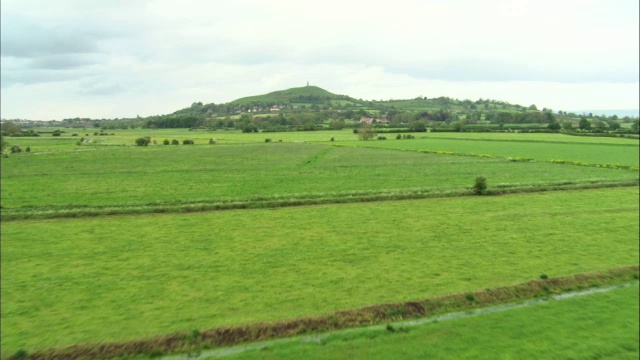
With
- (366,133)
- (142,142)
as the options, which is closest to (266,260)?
(142,142)

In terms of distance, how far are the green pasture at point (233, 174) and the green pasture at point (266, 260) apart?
26.0 feet

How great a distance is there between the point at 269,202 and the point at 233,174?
18572 millimetres

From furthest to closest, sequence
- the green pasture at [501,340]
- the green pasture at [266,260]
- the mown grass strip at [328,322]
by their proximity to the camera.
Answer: the green pasture at [266,260] < the mown grass strip at [328,322] < the green pasture at [501,340]

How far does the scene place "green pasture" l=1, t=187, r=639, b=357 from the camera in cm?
1552

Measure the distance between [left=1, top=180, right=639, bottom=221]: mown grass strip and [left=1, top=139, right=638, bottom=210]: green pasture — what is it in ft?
5.10

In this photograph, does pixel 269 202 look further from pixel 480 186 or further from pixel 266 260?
pixel 480 186

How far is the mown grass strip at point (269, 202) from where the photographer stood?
31359mm

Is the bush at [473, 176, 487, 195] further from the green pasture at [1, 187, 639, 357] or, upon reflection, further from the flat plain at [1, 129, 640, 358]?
the green pasture at [1, 187, 639, 357]

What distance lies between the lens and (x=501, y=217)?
98.3 ft

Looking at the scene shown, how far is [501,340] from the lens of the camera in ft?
43.7

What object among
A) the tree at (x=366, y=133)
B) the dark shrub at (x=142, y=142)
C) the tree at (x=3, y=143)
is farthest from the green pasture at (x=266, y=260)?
the tree at (x=366, y=133)

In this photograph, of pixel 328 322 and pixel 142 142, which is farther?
pixel 142 142

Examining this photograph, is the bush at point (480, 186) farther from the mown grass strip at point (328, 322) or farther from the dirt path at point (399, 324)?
the dirt path at point (399, 324)

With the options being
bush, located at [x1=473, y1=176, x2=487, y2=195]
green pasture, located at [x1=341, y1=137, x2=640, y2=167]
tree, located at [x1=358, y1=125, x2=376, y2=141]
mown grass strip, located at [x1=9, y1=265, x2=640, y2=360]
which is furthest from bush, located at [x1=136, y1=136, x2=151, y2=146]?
mown grass strip, located at [x1=9, y1=265, x2=640, y2=360]
